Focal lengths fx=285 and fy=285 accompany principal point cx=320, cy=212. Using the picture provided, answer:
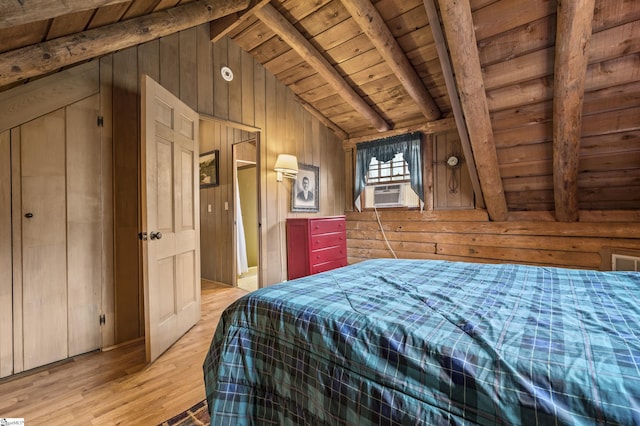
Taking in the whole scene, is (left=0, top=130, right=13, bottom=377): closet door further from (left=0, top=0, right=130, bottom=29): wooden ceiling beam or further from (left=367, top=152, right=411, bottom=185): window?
(left=367, top=152, right=411, bottom=185): window

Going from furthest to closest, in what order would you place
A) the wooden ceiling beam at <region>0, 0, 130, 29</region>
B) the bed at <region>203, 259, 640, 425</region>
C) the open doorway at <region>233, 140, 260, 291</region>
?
the open doorway at <region>233, 140, 260, 291</region> < the wooden ceiling beam at <region>0, 0, 130, 29</region> < the bed at <region>203, 259, 640, 425</region>

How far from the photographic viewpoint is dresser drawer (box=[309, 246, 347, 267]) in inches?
137

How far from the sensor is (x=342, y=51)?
3.03m

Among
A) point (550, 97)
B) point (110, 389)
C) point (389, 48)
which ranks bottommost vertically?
point (110, 389)

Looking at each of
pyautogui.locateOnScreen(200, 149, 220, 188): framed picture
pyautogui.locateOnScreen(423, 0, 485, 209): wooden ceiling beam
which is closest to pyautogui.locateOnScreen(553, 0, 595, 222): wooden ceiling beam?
pyautogui.locateOnScreen(423, 0, 485, 209): wooden ceiling beam

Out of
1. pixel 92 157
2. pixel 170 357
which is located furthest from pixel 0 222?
pixel 170 357

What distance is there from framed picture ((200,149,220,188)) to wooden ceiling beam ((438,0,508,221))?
320 cm

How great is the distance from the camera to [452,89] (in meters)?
2.61

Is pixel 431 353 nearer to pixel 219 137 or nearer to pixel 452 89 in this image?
pixel 452 89

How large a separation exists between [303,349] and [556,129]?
9.14ft

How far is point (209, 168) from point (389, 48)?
2.93 meters

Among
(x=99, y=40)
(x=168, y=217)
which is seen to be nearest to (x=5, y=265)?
(x=168, y=217)

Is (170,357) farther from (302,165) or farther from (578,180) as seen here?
(578,180)

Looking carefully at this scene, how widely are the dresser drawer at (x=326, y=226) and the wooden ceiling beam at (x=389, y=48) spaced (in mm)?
1753
